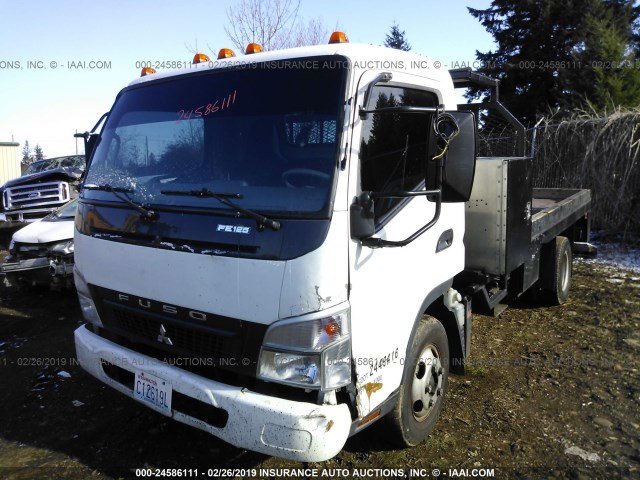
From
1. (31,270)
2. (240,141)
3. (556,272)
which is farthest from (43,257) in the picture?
(556,272)

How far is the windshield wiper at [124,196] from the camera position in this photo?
105 inches

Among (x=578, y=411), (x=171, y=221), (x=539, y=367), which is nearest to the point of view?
(x=171, y=221)

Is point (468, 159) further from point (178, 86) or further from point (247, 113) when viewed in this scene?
point (178, 86)

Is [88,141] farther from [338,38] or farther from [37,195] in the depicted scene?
[37,195]

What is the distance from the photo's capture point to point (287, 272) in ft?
7.23

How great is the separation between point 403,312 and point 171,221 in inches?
53.9

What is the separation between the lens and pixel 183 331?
261cm

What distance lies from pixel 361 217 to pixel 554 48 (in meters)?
23.1

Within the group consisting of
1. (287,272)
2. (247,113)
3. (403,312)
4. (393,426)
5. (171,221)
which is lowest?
(393,426)

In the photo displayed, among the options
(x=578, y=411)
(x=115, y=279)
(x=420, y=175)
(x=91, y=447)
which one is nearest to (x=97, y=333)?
(x=115, y=279)

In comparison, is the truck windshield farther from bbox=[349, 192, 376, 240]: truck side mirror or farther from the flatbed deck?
the flatbed deck

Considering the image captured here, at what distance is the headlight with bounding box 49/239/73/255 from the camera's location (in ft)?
20.1

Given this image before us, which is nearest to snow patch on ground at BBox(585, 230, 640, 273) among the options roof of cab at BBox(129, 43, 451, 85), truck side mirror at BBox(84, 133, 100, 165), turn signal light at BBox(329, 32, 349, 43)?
roof of cab at BBox(129, 43, 451, 85)

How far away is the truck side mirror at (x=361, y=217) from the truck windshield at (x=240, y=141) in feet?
0.48
